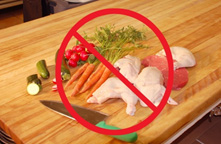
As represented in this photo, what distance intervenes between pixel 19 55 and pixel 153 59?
74cm

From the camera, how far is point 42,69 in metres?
1.46

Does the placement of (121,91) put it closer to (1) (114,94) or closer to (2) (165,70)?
(1) (114,94)

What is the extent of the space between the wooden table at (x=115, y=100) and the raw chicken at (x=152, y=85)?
5cm

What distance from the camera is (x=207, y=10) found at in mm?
2152

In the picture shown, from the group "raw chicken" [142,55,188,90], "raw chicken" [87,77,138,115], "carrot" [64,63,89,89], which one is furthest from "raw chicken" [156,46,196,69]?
"carrot" [64,63,89,89]

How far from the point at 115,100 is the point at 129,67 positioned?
181 mm

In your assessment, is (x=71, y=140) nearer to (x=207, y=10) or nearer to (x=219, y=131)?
(x=219, y=131)

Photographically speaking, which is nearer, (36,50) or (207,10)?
(36,50)

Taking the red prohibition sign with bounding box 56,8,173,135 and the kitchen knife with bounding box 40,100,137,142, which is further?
the kitchen knife with bounding box 40,100,137,142

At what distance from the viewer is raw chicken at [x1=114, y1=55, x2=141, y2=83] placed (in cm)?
136

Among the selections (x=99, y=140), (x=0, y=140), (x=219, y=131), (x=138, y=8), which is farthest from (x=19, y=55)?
(x=219, y=131)

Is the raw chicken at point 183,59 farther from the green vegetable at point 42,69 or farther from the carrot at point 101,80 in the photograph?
the green vegetable at point 42,69

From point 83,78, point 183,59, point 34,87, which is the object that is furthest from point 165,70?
point 34,87

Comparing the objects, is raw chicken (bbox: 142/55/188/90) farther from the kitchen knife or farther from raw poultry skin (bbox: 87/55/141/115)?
the kitchen knife
